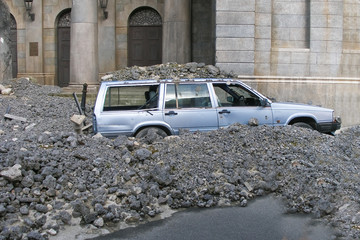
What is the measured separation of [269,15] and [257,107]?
22.1 ft

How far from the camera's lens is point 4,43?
20.4 m

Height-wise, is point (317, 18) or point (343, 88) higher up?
point (317, 18)

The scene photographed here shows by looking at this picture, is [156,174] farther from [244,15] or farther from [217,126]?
[244,15]

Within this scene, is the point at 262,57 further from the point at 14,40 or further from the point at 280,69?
the point at 14,40

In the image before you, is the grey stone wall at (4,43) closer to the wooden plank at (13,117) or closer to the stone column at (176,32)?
the wooden plank at (13,117)

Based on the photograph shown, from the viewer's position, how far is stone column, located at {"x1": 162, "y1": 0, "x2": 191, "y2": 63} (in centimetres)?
2076

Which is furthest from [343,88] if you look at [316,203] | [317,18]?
[316,203]

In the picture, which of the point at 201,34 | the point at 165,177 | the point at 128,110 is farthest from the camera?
the point at 201,34

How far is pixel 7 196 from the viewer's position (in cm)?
794

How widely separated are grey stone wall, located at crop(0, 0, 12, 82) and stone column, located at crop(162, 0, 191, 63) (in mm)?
6080

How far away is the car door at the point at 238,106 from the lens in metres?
12.1

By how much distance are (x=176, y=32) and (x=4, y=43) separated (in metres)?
6.67

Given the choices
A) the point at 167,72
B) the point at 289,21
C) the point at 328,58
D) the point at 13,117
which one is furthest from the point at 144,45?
the point at 13,117

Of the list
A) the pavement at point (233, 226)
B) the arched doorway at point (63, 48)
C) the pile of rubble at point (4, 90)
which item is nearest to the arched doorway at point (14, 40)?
the arched doorway at point (63, 48)
